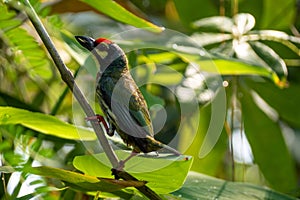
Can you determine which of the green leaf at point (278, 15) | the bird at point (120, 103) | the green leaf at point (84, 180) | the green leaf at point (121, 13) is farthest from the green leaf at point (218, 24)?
the green leaf at point (84, 180)

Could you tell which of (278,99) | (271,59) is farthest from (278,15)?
(271,59)

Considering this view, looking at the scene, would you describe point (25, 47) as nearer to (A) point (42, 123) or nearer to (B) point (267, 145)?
(A) point (42, 123)

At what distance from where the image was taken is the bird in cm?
77

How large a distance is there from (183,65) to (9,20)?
489 millimetres

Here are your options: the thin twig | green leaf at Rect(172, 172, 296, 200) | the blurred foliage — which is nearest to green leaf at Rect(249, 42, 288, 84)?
the blurred foliage

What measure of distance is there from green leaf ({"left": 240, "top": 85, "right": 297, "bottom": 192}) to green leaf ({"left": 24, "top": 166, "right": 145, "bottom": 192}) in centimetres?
75

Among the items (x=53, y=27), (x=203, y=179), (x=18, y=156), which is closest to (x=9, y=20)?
(x=53, y=27)

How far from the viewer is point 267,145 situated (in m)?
1.47

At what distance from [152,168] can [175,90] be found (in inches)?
26.7

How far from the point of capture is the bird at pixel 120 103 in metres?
0.77

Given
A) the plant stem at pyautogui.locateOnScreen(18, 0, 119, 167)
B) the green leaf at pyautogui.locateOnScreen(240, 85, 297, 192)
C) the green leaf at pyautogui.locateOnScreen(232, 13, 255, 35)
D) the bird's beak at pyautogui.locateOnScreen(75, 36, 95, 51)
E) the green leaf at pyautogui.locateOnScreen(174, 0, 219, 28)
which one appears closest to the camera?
the plant stem at pyautogui.locateOnScreen(18, 0, 119, 167)

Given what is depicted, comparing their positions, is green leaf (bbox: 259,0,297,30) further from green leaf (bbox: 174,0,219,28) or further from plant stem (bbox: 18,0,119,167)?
plant stem (bbox: 18,0,119,167)

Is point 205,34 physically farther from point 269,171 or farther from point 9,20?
point 9,20

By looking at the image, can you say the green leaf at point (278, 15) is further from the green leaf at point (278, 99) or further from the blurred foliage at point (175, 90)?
the green leaf at point (278, 99)
